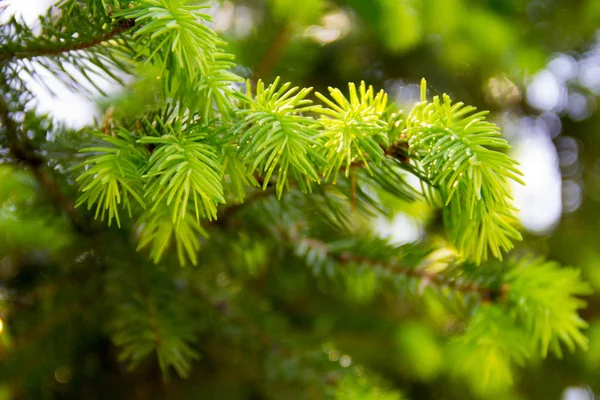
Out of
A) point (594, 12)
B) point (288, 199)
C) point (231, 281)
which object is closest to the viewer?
point (288, 199)

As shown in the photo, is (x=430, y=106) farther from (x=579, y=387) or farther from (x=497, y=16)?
(x=579, y=387)

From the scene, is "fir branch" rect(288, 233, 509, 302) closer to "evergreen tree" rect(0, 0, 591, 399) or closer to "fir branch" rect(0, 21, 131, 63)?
"evergreen tree" rect(0, 0, 591, 399)

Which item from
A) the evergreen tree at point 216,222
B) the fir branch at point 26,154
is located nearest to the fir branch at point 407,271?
the evergreen tree at point 216,222

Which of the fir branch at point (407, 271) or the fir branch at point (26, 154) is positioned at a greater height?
the fir branch at point (26, 154)

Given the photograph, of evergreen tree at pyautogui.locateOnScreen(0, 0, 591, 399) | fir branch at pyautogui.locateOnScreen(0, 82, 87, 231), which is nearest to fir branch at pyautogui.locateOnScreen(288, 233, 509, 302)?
evergreen tree at pyautogui.locateOnScreen(0, 0, 591, 399)

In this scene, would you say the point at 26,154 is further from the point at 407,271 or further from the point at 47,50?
the point at 407,271

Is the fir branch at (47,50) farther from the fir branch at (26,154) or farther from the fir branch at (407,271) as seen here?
the fir branch at (407,271)

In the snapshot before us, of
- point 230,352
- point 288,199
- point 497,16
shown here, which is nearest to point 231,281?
point 230,352

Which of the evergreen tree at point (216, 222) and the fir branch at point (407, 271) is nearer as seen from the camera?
the evergreen tree at point (216, 222)

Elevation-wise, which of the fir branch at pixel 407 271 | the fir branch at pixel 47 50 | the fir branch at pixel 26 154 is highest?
the fir branch at pixel 47 50
